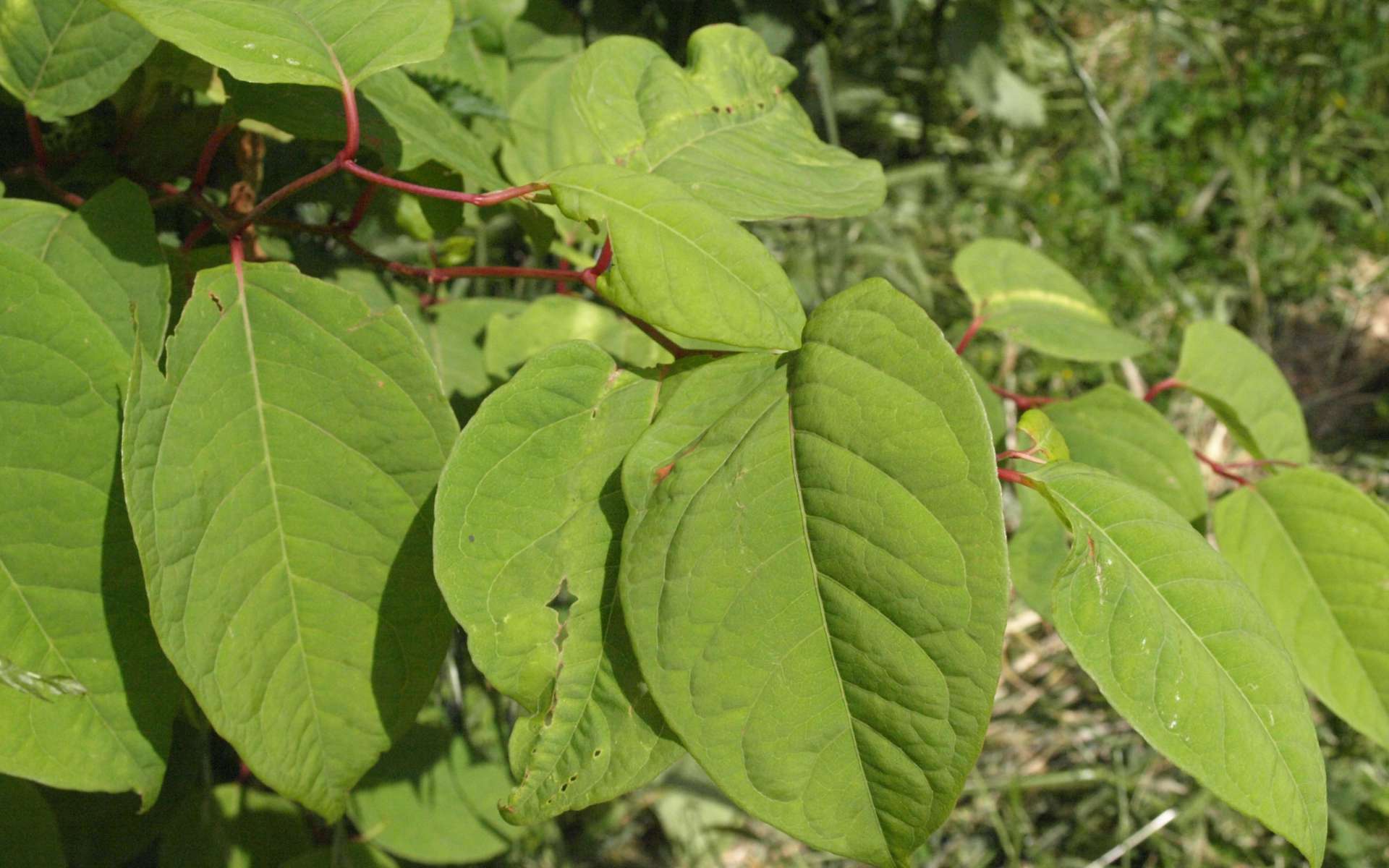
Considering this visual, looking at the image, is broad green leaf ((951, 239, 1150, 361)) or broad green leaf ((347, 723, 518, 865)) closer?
broad green leaf ((951, 239, 1150, 361))

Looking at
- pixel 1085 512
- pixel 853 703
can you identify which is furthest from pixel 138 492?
pixel 1085 512

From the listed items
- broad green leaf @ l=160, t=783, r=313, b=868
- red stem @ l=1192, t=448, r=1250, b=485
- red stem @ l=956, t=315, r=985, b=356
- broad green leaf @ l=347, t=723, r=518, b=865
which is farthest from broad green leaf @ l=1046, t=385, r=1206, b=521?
broad green leaf @ l=160, t=783, r=313, b=868

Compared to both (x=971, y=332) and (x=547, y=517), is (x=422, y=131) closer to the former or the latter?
(x=547, y=517)

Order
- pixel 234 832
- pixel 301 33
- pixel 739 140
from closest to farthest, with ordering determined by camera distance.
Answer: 1. pixel 301 33
2. pixel 739 140
3. pixel 234 832

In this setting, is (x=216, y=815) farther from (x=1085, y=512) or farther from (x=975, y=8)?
(x=975, y=8)

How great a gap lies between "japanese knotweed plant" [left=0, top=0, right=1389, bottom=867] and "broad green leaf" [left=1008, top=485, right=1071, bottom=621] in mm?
188

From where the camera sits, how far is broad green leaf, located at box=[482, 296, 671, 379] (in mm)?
1111

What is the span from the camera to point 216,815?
4.47 feet

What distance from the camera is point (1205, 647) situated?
72 cm

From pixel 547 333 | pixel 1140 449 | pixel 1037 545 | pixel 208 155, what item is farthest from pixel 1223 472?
pixel 208 155

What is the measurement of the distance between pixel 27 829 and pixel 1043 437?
107cm

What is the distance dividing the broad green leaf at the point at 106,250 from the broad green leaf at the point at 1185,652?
0.72 metres

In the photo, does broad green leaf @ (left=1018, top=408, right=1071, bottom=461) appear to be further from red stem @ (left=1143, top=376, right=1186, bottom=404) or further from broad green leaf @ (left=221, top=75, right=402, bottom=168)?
broad green leaf @ (left=221, top=75, right=402, bottom=168)

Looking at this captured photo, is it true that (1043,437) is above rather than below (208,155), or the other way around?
below
